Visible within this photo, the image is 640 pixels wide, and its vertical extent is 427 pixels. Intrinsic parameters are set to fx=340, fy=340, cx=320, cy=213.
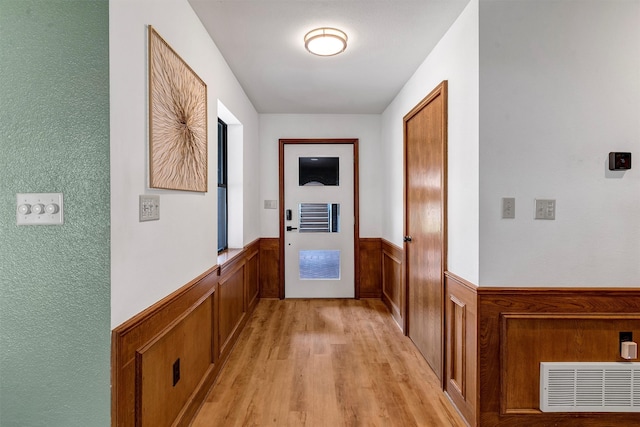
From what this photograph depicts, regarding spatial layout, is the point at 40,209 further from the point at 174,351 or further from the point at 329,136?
the point at 329,136

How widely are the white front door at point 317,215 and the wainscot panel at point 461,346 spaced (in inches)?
89.7

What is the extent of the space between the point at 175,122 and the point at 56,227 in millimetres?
786

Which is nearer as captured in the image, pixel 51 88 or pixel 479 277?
pixel 51 88

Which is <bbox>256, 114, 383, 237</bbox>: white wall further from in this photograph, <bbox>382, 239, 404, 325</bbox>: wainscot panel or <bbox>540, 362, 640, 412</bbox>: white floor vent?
<bbox>540, 362, 640, 412</bbox>: white floor vent

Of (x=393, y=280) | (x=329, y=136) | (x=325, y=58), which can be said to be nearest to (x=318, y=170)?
(x=329, y=136)

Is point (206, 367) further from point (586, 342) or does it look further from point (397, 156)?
point (397, 156)

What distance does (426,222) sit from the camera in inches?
104

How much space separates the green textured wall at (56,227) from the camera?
119 cm

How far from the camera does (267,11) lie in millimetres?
2033

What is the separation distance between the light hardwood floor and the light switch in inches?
56.4

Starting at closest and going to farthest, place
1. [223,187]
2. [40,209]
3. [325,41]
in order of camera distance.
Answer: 1. [40,209]
2. [325,41]
3. [223,187]

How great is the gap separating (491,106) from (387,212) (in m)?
2.31

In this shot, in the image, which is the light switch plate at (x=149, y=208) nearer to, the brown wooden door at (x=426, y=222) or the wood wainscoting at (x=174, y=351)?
the wood wainscoting at (x=174, y=351)

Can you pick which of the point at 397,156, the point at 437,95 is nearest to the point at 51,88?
the point at 437,95
